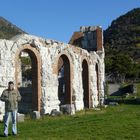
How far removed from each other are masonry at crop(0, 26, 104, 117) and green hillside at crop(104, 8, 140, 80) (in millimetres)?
34584

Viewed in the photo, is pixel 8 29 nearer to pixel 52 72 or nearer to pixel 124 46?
pixel 124 46

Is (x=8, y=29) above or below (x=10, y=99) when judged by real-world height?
above

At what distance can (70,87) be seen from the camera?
24.7 m

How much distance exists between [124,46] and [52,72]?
3675 inches

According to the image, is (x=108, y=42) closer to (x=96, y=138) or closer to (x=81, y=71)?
(x=81, y=71)

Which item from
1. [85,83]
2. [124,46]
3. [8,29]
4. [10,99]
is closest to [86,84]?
[85,83]

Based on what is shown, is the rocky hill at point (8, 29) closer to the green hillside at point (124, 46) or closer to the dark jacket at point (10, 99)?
the green hillside at point (124, 46)

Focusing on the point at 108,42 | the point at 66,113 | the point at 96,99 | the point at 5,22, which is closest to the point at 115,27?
the point at 108,42

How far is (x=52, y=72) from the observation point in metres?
22.6

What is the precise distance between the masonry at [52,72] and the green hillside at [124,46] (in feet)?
113

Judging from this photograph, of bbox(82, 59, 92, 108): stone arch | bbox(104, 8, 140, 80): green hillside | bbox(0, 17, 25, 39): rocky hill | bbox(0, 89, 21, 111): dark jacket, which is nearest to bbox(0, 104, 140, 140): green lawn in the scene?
bbox(0, 89, 21, 111): dark jacket

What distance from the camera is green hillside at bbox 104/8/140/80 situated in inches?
2564

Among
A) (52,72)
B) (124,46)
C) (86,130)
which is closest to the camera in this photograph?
(86,130)

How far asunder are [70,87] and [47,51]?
10.7 ft
